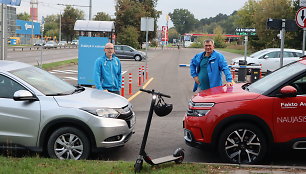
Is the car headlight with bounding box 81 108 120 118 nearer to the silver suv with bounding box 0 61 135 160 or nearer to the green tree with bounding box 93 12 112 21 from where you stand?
the silver suv with bounding box 0 61 135 160

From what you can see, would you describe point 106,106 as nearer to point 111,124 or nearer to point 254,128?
point 111,124

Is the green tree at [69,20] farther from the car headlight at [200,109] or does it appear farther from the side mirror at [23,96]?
the car headlight at [200,109]

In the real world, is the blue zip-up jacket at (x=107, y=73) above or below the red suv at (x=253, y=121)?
above

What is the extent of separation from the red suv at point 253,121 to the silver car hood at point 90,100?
1286 mm

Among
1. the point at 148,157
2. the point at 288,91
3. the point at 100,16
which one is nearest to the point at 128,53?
the point at 288,91

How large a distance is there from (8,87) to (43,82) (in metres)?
0.63

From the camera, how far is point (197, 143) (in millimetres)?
6137

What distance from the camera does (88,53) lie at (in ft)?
52.6

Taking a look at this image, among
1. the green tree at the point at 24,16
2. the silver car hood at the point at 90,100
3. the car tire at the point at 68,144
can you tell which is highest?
the green tree at the point at 24,16

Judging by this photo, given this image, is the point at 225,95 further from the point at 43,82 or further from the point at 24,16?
the point at 24,16

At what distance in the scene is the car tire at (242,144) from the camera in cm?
592

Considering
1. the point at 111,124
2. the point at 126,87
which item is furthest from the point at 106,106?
the point at 126,87

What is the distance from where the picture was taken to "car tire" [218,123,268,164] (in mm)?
5918

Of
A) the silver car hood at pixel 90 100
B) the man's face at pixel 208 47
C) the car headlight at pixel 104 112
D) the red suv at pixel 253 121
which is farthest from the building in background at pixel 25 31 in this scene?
the red suv at pixel 253 121
